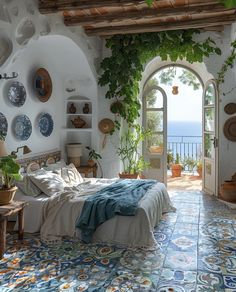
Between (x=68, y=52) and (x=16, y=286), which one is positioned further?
(x=68, y=52)

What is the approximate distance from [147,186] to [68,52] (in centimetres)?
273

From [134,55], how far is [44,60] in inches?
68.4

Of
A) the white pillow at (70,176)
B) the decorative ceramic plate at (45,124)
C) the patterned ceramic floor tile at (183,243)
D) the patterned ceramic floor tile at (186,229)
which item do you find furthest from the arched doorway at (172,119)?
the patterned ceramic floor tile at (183,243)

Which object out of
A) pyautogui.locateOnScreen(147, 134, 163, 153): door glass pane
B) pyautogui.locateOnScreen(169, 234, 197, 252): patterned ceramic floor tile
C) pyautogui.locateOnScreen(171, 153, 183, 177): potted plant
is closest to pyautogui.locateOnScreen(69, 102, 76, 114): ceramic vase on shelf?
pyautogui.locateOnScreen(147, 134, 163, 153): door glass pane

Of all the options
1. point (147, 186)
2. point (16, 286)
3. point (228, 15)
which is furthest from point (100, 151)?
point (16, 286)

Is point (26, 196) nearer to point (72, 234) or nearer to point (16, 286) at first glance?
point (72, 234)

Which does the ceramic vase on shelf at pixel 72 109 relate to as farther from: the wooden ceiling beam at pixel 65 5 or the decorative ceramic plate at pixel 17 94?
Answer: the wooden ceiling beam at pixel 65 5

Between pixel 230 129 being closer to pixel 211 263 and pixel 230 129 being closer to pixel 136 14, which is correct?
pixel 136 14

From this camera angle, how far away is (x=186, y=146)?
356 inches

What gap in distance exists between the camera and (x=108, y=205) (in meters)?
3.58

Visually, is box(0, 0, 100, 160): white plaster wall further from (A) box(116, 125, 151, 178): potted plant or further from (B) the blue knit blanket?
(B) the blue knit blanket

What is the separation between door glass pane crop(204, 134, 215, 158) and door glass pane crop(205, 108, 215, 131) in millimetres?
166

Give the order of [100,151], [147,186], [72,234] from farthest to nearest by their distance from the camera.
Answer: [100,151] → [147,186] → [72,234]

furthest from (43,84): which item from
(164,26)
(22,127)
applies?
(164,26)
